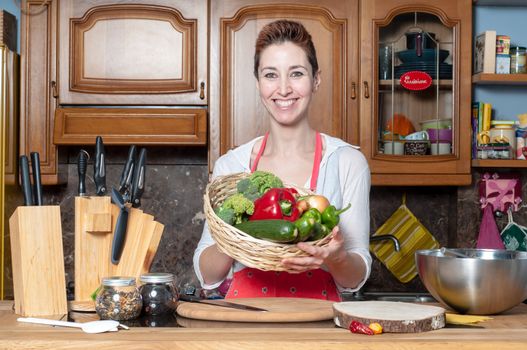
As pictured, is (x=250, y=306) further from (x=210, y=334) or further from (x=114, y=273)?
(x=114, y=273)

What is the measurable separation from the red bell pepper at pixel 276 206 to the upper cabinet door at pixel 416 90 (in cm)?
140

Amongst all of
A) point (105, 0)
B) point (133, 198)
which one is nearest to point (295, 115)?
point (133, 198)

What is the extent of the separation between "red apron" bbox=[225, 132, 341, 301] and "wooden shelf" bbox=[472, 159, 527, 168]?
1231 mm

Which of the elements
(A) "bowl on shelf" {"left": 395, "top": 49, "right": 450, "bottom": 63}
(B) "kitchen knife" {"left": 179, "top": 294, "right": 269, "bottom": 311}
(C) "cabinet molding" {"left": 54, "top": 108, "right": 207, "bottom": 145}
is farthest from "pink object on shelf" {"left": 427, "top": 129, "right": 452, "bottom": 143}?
(B) "kitchen knife" {"left": 179, "top": 294, "right": 269, "bottom": 311}

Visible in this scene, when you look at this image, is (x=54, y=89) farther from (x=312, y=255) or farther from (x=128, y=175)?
(x=312, y=255)

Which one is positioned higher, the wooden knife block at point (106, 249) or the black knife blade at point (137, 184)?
the black knife blade at point (137, 184)

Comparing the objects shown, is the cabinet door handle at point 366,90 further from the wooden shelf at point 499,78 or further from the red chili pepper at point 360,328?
the red chili pepper at point 360,328

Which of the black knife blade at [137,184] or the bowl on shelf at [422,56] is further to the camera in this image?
the bowl on shelf at [422,56]

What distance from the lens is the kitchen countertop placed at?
1.30 m

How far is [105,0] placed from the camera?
3006 millimetres

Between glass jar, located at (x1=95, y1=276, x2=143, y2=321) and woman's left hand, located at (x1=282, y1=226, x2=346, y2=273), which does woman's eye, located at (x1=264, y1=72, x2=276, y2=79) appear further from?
glass jar, located at (x1=95, y1=276, x2=143, y2=321)

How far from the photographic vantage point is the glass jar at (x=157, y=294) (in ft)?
5.05

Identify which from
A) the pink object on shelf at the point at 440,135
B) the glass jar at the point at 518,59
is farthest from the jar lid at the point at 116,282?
the glass jar at the point at 518,59

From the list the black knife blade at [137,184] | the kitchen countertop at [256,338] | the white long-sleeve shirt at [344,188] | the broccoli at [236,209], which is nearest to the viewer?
the kitchen countertop at [256,338]
